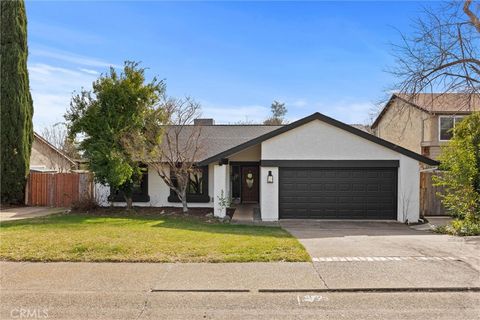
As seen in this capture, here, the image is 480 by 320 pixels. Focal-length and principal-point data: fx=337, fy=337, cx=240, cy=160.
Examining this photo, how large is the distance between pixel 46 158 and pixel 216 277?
23577 millimetres

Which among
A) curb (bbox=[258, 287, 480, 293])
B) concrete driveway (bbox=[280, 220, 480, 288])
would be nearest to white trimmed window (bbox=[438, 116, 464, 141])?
concrete driveway (bbox=[280, 220, 480, 288])

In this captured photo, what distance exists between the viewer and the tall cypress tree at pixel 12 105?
59.2 ft

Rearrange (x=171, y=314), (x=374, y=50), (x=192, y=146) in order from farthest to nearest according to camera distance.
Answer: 1. (x=192, y=146)
2. (x=374, y=50)
3. (x=171, y=314)

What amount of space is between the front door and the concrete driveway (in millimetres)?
7804

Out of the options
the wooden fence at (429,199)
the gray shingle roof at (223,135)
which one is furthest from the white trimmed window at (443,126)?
the gray shingle roof at (223,135)

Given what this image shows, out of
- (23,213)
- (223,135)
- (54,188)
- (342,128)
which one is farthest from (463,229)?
(54,188)

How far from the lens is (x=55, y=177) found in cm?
1862

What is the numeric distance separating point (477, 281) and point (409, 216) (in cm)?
832

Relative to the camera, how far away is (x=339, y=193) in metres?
Answer: 14.0

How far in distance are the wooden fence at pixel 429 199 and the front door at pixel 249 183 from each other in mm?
8311

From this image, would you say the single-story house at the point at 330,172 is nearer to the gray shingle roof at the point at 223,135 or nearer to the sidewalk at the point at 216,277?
the gray shingle roof at the point at 223,135

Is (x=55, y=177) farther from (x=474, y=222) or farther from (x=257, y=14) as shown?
(x=474, y=222)

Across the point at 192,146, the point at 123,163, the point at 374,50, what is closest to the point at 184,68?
the point at 192,146

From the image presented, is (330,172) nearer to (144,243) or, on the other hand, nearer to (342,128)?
(342,128)
